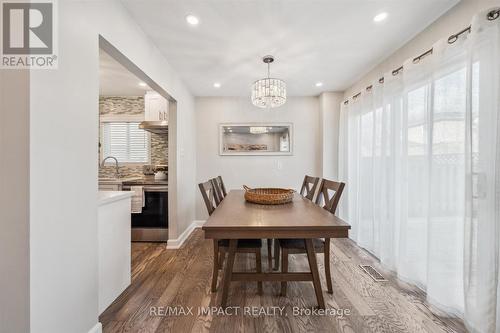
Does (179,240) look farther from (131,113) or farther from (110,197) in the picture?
(131,113)

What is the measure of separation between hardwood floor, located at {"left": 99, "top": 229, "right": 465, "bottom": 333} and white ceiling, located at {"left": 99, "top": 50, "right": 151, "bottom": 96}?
8.33ft

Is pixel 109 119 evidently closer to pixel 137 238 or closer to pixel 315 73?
pixel 137 238

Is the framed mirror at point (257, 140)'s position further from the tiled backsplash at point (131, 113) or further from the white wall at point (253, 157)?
the tiled backsplash at point (131, 113)

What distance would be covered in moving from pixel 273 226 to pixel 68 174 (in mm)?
1238

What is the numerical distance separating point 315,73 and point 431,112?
1633 mm

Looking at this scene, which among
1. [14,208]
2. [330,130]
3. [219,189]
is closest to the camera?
[14,208]

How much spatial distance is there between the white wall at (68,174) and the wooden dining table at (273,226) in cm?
77

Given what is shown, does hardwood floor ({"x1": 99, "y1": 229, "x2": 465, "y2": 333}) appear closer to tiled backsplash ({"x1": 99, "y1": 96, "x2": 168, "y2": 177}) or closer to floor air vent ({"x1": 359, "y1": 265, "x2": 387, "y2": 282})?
floor air vent ({"x1": 359, "y1": 265, "x2": 387, "y2": 282})

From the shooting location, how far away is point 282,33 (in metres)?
2.10

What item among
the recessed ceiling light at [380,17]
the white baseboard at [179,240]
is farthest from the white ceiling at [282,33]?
the white baseboard at [179,240]

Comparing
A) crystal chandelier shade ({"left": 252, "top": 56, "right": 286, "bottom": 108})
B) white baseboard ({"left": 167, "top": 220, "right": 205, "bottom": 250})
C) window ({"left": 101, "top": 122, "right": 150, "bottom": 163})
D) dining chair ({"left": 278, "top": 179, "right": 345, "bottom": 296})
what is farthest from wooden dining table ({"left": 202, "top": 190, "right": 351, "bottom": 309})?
window ({"left": 101, "top": 122, "right": 150, "bottom": 163})

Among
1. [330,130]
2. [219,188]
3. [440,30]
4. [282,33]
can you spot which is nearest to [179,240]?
[219,188]

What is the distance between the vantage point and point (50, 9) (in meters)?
1.14

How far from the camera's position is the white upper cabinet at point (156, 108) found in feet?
11.4
